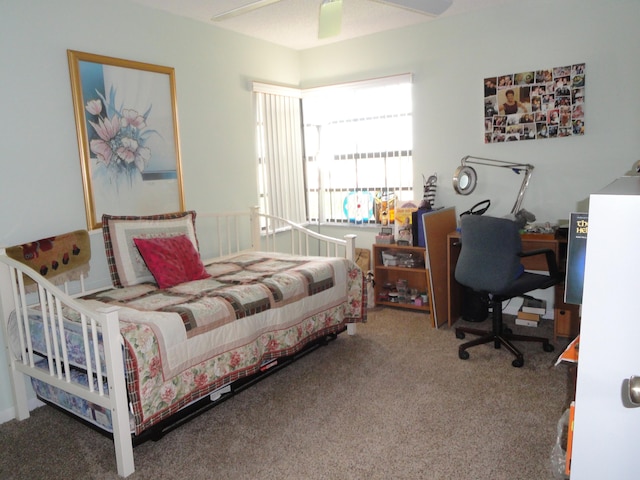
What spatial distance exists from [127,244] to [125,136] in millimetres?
736

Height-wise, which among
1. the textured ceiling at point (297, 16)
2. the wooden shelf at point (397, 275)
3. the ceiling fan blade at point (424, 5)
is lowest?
the wooden shelf at point (397, 275)

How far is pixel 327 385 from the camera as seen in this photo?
8.55 feet

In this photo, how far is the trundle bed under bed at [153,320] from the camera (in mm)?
1900

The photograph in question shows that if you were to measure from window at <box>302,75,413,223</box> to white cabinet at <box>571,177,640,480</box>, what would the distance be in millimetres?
3360

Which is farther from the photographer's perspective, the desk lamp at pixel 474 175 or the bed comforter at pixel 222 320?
the desk lamp at pixel 474 175

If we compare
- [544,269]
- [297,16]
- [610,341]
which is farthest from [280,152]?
[610,341]

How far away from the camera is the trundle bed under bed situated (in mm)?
1900

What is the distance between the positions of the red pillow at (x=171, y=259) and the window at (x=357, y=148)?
6.18 ft

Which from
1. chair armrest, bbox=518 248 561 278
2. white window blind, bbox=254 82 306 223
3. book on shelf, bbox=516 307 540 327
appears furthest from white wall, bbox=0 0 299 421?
book on shelf, bbox=516 307 540 327

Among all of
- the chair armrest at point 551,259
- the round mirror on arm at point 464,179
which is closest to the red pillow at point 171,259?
the round mirror on arm at point 464,179

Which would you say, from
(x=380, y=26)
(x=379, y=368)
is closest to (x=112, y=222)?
(x=379, y=368)

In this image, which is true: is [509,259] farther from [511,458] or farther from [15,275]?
[15,275]

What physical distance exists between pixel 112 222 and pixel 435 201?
251 centimetres

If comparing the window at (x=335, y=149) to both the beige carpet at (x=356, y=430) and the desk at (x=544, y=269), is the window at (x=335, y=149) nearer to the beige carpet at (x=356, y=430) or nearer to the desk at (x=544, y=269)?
the desk at (x=544, y=269)
